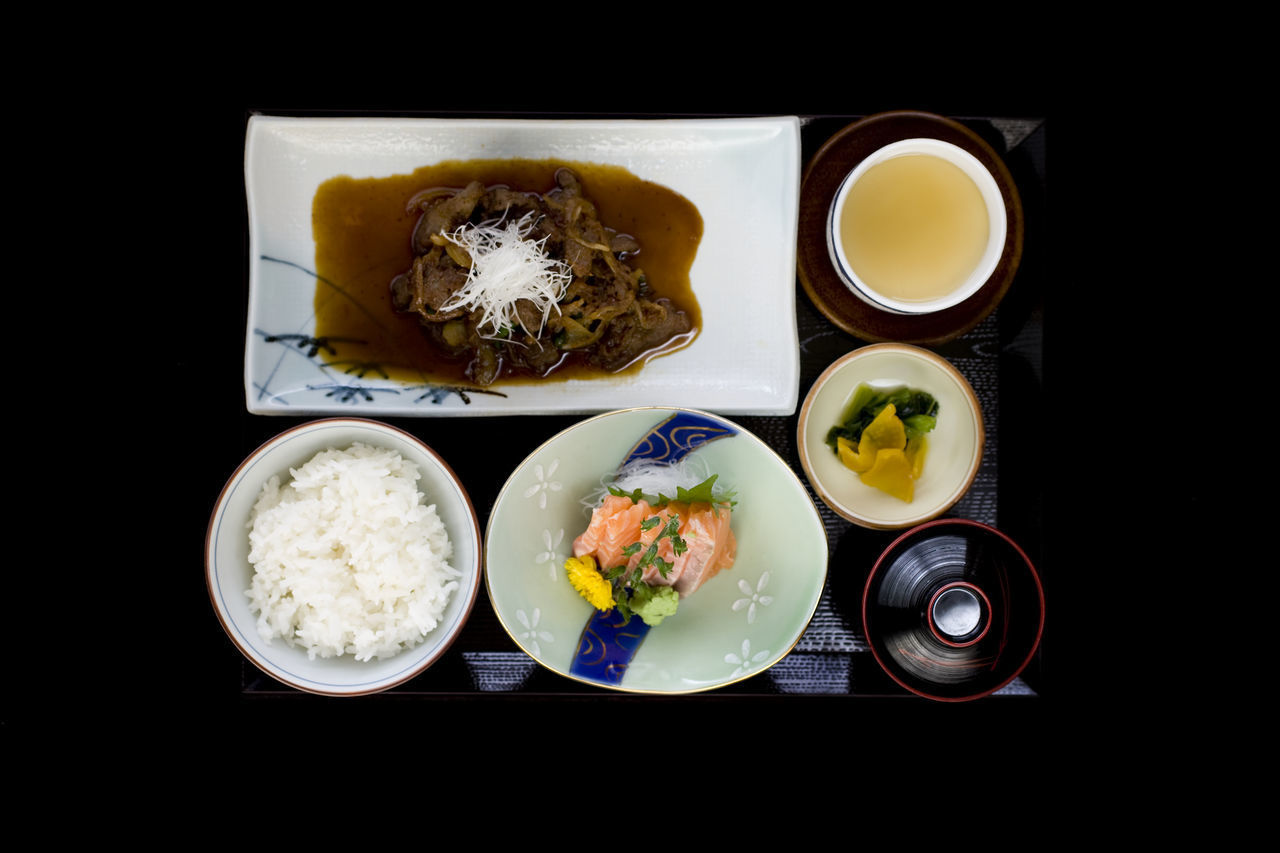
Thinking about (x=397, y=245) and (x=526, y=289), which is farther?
(x=397, y=245)

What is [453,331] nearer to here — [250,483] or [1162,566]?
[250,483]

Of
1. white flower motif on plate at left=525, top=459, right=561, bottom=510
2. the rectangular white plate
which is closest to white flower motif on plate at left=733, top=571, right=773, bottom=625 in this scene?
the rectangular white plate

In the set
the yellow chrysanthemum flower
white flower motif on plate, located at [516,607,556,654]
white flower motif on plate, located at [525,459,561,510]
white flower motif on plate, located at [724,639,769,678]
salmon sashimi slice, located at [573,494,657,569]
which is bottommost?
white flower motif on plate, located at [724,639,769,678]

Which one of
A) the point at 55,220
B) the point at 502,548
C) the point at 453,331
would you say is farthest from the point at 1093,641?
the point at 55,220

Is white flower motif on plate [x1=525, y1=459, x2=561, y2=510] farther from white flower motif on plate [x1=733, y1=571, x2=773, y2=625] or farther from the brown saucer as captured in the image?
the brown saucer

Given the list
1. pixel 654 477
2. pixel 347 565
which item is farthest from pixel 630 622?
pixel 347 565

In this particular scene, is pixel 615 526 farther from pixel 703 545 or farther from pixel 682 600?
pixel 682 600
